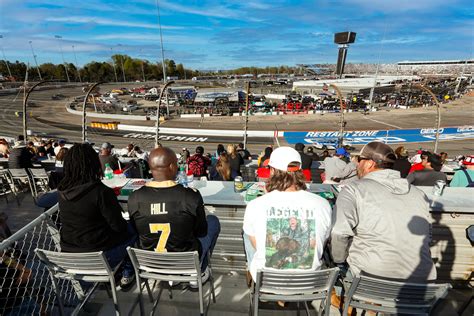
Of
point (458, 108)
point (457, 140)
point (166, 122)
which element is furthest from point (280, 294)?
point (458, 108)

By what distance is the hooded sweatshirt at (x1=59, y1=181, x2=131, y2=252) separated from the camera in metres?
2.37

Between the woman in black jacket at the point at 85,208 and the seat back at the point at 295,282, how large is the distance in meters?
1.55

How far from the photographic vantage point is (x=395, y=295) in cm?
207

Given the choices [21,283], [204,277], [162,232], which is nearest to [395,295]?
[204,277]

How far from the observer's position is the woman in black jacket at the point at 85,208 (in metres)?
2.38

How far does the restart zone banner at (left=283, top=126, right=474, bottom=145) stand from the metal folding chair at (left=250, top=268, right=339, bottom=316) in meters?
21.0

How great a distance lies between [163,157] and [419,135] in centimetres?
2649

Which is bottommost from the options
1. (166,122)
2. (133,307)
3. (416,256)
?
(166,122)

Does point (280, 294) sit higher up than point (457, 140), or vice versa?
point (280, 294)

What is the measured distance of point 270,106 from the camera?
46.4 metres

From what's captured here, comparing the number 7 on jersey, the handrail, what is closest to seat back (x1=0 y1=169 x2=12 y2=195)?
the handrail

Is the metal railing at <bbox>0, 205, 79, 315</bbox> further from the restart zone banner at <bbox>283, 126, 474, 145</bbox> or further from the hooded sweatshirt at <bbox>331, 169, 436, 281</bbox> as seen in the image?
the restart zone banner at <bbox>283, 126, 474, 145</bbox>

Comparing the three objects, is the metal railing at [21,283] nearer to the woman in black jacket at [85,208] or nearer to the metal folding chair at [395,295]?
the woman in black jacket at [85,208]

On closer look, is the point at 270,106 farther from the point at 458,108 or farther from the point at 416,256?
the point at 416,256
